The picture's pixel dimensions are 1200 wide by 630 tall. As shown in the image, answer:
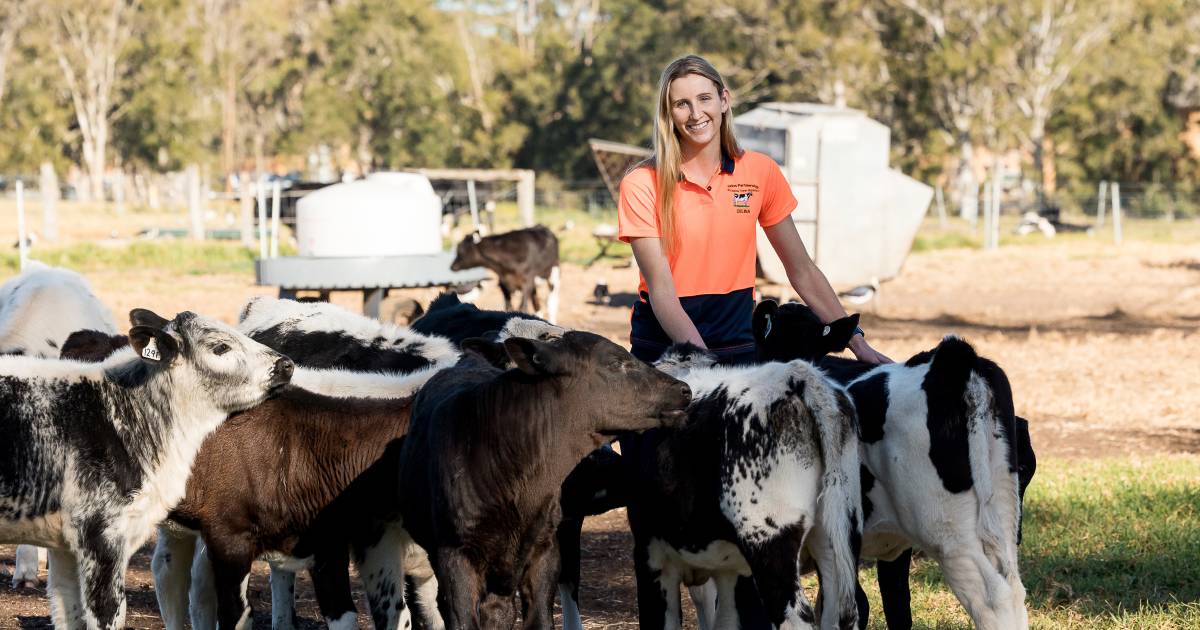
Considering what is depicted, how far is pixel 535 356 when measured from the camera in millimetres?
5367

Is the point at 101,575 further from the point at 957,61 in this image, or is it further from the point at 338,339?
the point at 957,61

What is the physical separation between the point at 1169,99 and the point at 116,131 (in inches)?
2043

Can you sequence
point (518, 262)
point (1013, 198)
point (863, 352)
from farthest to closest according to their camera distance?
1. point (1013, 198)
2. point (518, 262)
3. point (863, 352)

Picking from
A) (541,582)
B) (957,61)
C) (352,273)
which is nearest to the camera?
(541,582)

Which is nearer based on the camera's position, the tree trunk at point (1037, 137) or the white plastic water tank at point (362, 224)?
the white plastic water tank at point (362, 224)

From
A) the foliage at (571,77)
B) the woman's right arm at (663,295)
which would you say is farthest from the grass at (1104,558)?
the foliage at (571,77)

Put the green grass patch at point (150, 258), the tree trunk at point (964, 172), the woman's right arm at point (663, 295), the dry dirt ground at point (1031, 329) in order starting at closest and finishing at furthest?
the woman's right arm at point (663, 295)
the dry dirt ground at point (1031, 329)
the green grass patch at point (150, 258)
the tree trunk at point (964, 172)

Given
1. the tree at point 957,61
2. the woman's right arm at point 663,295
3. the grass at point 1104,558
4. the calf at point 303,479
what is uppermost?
the tree at point 957,61

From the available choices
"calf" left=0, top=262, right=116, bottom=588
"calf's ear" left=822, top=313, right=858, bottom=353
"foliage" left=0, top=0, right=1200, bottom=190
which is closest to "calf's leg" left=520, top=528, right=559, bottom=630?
"calf's ear" left=822, top=313, right=858, bottom=353

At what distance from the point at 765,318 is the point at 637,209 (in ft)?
3.35

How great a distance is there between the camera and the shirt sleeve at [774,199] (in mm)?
6219

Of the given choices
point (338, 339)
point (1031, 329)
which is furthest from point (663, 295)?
point (1031, 329)

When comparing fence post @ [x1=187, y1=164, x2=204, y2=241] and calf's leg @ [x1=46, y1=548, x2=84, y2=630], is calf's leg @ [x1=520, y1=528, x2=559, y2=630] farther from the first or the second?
fence post @ [x1=187, y1=164, x2=204, y2=241]

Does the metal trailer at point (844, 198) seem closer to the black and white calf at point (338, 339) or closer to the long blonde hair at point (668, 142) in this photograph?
the black and white calf at point (338, 339)
